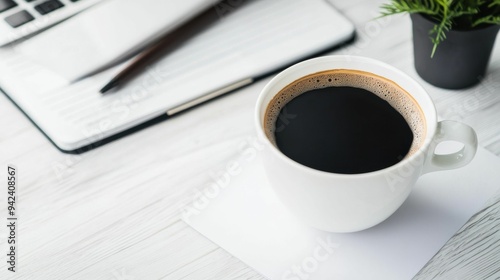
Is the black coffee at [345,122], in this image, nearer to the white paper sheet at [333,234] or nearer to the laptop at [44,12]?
the white paper sheet at [333,234]

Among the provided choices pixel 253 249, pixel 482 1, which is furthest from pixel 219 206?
pixel 482 1

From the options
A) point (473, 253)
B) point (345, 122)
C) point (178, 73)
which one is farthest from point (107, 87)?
point (473, 253)

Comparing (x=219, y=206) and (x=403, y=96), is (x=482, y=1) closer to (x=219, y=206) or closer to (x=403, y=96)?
(x=403, y=96)

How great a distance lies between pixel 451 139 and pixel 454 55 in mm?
148

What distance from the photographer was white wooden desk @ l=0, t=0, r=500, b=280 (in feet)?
1.48

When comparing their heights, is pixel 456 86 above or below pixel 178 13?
below

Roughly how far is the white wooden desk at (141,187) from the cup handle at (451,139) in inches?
2.7

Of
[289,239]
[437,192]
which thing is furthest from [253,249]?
[437,192]

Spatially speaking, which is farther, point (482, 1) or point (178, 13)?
point (178, 13)

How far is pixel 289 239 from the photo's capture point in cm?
45

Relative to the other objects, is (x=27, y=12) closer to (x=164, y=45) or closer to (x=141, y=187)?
(x=164, y=45)

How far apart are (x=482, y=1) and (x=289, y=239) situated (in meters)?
→ 0.26

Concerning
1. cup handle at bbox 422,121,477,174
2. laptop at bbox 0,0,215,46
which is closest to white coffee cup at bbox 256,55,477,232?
cup handle at bbox 422,121,477,174

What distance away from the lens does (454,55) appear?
0.53m
